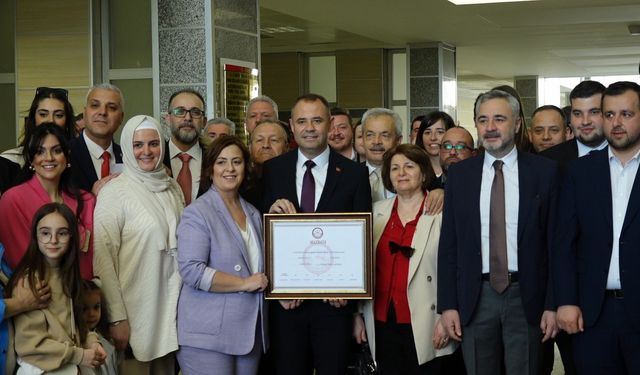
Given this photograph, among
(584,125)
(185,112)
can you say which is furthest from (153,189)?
(584,125)

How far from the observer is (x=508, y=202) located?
168 inches

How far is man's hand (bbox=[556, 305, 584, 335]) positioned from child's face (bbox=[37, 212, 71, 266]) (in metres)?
2.29

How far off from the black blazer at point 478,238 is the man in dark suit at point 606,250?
0.08m

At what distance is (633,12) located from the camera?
14898 millimetres

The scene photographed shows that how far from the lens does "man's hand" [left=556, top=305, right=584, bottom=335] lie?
4184 millimetres

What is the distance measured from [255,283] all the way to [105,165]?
1260mm

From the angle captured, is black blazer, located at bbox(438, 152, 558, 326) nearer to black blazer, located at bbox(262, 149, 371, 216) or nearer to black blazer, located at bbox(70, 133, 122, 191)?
black blazer, located at bbox(262, 149, 371, 216)

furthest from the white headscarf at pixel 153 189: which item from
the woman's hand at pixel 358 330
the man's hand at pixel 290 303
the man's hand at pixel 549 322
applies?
the man's hand at pixel 549 322

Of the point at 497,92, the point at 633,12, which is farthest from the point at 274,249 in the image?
the point at 633,12

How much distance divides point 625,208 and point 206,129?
9.57ft

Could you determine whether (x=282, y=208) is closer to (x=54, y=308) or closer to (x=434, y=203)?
(x=434, y=203)

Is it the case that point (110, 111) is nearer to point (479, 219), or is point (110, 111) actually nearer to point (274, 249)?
point (274, 249)

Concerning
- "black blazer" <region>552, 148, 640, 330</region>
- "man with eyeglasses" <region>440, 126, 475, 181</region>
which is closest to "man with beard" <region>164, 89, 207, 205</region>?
"man with eyeglasses" <region>440, 126, 475, 181</region>

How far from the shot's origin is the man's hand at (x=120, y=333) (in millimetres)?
4305
